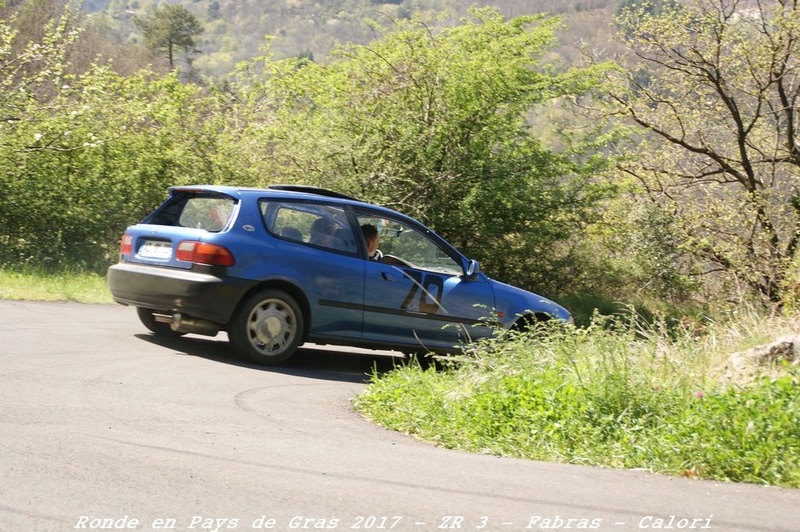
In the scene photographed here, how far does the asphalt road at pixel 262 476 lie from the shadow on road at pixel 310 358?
162 cm

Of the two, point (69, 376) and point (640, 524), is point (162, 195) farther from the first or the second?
point (640, 524)

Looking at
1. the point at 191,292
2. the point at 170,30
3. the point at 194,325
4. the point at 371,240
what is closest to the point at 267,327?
the point at 194,325

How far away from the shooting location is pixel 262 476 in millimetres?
5281

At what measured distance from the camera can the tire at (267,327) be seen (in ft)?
32.6

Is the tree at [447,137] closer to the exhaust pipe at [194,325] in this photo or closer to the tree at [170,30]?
the exhaust pipe at [194,325]

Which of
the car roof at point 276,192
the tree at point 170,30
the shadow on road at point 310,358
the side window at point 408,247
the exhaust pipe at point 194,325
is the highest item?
Result: the tree at point 170,30

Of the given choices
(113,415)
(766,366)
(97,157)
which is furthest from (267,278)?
(97,157)

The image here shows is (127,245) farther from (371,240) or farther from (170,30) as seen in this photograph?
(170,30)

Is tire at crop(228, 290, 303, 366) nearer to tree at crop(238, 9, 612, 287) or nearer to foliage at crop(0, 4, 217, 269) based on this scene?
foliage at crop(0, 4, 217, 269)

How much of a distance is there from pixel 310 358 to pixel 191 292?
209cm

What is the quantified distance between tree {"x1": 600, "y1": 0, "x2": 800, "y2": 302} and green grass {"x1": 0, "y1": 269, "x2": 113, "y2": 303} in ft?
39.1

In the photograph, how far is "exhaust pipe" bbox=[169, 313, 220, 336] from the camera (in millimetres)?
9883

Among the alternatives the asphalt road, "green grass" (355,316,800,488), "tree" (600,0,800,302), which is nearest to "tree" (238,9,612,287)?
"tree" (600,0,800,302)

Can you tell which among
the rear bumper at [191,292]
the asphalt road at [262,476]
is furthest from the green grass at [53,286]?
the asphalt road at [262,476]
